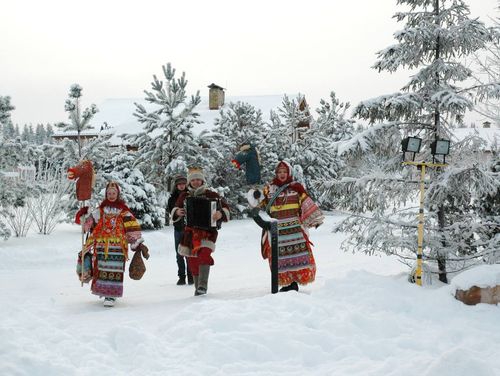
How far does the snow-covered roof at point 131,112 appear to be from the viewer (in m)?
38.6

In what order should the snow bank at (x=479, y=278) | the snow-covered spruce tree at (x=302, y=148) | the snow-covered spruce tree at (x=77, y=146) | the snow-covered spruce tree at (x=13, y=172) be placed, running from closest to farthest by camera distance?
1. the snow bank at (x=479, y=278)
2. the snow-covered spruce tree at (x=13, y=172)
3. the snow-covered spruce tree at (x=77, y=146)
4. the snow-covered spruce tree at (x=302, y=148)

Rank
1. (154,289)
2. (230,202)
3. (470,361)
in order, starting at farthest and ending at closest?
1. (230,202)
2. (154,289)
3. (470,361)

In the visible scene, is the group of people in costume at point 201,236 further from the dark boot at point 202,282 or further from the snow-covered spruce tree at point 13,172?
the snow-covered spruce tree at point 13,172

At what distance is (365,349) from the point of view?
466 centimetres

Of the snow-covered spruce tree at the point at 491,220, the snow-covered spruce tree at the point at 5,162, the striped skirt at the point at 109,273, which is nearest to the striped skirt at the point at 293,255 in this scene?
the striped skirt at the point at 109,273

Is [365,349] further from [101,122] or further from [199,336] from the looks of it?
[101,122]

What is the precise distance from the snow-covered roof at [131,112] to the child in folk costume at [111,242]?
29.7 metres

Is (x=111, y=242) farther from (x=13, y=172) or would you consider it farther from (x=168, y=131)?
(x=168, y=131)

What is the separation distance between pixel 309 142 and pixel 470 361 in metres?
20.0

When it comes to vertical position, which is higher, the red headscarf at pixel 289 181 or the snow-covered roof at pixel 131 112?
the snow-covered roof at pixel 131 112

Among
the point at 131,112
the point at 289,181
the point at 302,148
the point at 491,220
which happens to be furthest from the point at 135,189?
the point at 131,112

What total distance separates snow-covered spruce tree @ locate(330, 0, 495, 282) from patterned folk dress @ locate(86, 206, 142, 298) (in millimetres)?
3119

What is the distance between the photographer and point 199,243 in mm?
7277

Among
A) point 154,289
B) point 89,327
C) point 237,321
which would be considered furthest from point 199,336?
point 154,289
